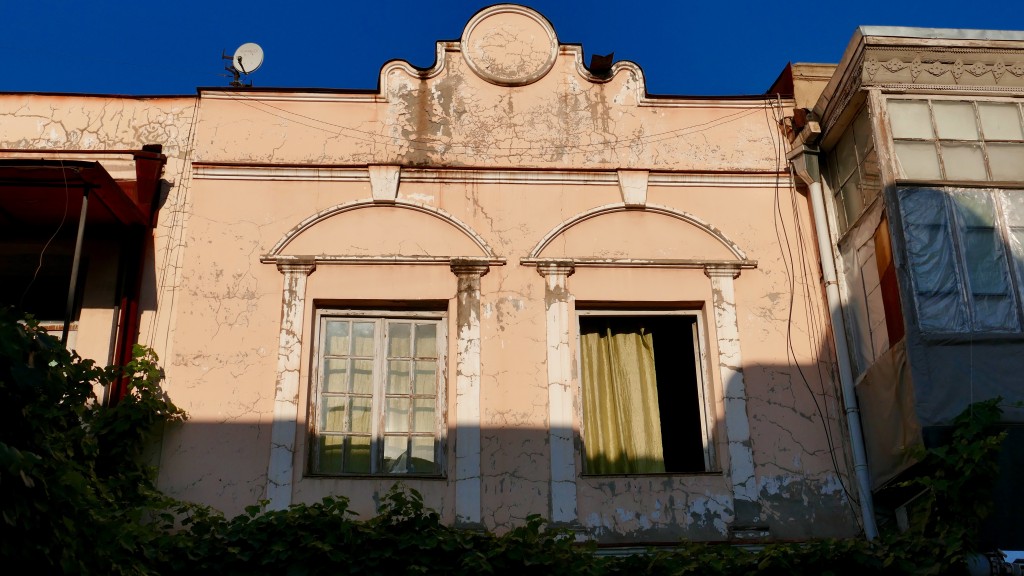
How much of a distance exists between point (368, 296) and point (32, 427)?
12.6 feet

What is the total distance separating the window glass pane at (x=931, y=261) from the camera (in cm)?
960

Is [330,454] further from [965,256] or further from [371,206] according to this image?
[965,256]

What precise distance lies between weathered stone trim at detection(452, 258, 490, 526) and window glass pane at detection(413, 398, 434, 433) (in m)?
0.31

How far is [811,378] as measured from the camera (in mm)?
10523

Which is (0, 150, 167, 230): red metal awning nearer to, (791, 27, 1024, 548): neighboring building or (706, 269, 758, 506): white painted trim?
(706, 269, 758, 506): white painted trim

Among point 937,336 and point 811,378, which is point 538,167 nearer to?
point 811,378

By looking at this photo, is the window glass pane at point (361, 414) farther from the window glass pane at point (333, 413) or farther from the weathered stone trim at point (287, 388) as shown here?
the weathered stone trim at point (287, 388)

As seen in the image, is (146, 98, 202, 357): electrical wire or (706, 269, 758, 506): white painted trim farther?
(146, 98, 202, 357): electrical wire

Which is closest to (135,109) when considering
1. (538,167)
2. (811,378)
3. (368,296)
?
(368,296)

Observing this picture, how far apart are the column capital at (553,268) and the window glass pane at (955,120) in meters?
3.40

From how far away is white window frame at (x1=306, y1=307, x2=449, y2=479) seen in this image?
33.1 feet

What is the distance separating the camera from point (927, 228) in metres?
9.94

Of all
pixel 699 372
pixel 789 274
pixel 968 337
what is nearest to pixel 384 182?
pixel 699 372

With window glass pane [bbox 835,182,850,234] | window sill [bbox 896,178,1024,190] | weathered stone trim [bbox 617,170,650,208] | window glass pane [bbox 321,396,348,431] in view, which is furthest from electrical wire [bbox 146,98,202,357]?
window sill [bbox 896,178,1024,190]
